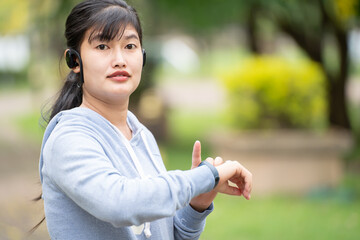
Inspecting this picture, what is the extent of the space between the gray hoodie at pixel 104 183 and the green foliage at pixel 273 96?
5597 mm

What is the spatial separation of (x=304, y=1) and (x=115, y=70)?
8.11 m

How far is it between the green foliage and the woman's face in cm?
569

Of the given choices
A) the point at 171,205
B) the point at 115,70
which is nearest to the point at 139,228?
the point at 171,205

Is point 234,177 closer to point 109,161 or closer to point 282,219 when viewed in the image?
point 109,161

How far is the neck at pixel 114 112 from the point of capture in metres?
1.99

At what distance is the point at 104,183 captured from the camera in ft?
5.45

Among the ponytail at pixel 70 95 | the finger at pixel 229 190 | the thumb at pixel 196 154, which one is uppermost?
the ponytail at pixel 70 95

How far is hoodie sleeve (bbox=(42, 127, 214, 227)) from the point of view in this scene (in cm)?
165

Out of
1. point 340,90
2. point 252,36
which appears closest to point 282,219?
point 340,90

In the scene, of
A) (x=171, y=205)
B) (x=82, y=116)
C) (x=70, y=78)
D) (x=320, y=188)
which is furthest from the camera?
(x=320, y=188)

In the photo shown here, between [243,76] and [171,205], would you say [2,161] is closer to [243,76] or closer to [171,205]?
[243,76]

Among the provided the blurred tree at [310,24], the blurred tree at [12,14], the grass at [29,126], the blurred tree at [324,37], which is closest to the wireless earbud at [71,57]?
the blurred tree at [310,24]

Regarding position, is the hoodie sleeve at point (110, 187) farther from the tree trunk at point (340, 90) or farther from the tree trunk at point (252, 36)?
the tree trunk at point (252, 36)

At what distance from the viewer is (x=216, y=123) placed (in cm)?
1514
